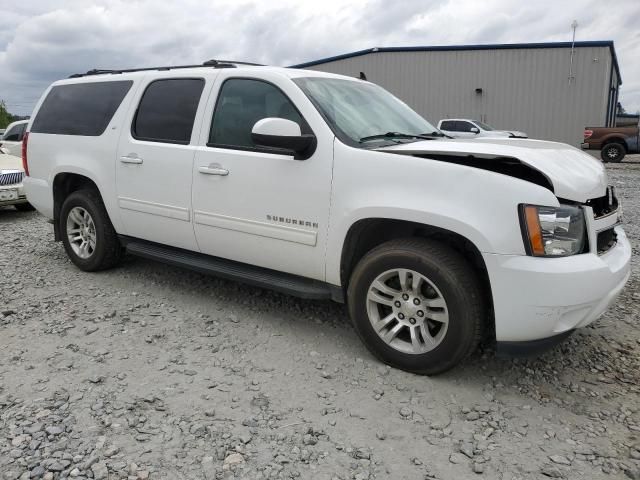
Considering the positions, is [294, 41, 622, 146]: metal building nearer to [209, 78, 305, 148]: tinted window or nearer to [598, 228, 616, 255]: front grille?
[598, 228, 616, 255]: front grille

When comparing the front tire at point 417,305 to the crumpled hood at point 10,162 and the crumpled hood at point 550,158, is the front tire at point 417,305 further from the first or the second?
the crumpled hood at point 10,162

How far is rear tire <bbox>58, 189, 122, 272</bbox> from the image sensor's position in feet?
16.3

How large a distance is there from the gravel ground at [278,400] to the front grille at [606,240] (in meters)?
0.76

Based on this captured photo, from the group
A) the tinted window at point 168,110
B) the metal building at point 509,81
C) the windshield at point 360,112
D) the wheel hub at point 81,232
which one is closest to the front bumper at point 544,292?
the windshield at point 360,112

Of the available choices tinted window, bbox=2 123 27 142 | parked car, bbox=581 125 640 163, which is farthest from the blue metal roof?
tinted window, bbox=2 123 27 142

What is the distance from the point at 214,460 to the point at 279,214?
1641 millimetres

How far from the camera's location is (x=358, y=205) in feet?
10.6

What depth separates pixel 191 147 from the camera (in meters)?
4.07

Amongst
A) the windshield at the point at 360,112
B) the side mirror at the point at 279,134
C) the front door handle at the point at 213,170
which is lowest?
the front door handle at the point at 213,170

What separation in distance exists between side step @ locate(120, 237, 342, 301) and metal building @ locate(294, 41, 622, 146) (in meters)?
25.2

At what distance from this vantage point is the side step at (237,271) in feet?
11.7

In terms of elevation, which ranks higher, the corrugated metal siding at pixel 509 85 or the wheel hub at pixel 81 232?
the corrugated metal siding at pixel 509 85

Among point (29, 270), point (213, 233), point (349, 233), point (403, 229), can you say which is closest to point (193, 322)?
point (213, 233)

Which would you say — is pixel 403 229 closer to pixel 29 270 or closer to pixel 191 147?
pixel 191 147
